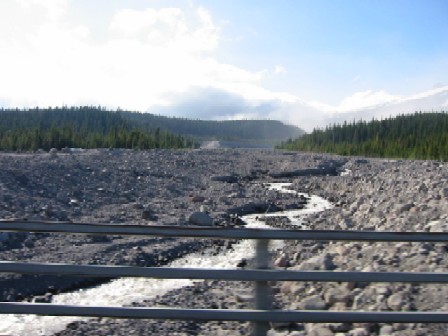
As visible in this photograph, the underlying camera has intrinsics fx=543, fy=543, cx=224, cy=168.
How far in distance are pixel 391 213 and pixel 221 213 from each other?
778 centimetres

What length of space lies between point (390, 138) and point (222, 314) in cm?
11455

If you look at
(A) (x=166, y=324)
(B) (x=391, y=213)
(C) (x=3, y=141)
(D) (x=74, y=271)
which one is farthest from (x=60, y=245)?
(C) (x=3, y=141)

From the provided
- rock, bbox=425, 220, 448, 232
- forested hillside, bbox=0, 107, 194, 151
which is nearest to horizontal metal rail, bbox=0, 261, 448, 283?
rock, bbox=425, 220, 448, 232

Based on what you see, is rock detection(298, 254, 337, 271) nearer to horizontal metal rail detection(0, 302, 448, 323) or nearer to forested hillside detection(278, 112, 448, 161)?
horizontal metal rail detection(0, 302, 448, 323)

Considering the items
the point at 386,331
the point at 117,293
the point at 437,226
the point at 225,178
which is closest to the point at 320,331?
the point at 386,331

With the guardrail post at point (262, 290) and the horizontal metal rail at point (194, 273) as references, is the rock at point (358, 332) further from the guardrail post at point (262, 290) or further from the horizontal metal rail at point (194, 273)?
the guardrail post at point (262, 290)

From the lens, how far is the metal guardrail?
160 inches

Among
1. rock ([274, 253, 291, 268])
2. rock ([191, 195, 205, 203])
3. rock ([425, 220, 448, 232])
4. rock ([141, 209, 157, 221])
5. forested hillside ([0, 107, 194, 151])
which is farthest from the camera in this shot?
forested hillside ([0, 107, 194, 151])

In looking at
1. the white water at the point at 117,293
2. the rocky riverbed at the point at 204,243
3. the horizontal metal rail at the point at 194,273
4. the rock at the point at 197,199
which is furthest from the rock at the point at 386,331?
the rock at the point at 197,199

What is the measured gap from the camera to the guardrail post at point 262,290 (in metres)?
4.11

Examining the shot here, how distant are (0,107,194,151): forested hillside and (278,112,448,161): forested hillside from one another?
36266 millimetres

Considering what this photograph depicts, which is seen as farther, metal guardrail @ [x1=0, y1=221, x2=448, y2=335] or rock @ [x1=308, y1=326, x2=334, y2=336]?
rock @ [x1=308, y1=326, x2=334, y2=336]

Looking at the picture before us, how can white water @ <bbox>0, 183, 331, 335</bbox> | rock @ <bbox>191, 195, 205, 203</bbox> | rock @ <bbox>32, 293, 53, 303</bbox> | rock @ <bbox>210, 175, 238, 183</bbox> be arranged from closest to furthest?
1. white water @ <bbox>0, 183, 331, 335</bbox>
2. rock @ <bbox>32, 293, 53, 303</bbox>
3. rock @ <bbox>191, 195, 205, 203</bbox>
4. rock @ <bbox>210, 175, 238, 183</bbox>

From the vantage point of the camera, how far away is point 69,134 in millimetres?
87125
